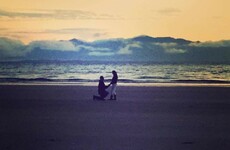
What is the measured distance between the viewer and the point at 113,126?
371 inches

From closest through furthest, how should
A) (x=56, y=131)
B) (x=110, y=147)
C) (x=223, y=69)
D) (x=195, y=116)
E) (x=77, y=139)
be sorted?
(x=110, y=147) < (x=77, y=139) < (x=56, y=131) < (x=195, y=116) < (x=223, y=69)

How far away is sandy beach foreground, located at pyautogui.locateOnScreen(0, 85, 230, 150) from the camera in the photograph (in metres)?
7.62

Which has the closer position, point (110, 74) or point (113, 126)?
point (113, 126)

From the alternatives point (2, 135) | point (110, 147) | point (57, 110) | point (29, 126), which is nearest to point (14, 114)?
point (57, 110)

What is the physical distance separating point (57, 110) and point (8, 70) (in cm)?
2489

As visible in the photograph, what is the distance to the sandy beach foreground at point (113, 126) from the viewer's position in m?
7.62

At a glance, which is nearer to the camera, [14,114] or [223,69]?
[14,114]

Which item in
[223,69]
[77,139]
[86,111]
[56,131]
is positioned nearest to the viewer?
[77,139]

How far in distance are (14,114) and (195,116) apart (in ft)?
12.2

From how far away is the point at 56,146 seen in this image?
7477mm

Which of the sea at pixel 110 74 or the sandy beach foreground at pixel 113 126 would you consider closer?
the sandy beach foreground at pixel 113 126

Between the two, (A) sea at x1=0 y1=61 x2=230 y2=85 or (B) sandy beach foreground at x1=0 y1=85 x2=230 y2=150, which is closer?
(B) sandy beach foreground at x1=0 y1=85 x2=230 y2=150

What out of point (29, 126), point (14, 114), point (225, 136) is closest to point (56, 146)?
point (29, 126)

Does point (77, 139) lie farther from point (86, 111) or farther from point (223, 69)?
point (223, 69)
